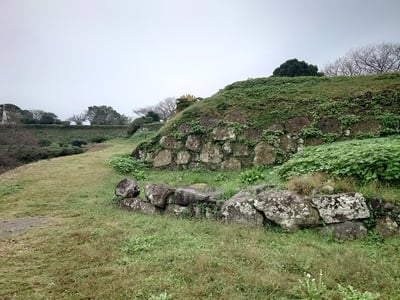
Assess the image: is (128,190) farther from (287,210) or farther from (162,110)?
(162,110)

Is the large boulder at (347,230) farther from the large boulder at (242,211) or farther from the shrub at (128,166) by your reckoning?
the shrub at (128,166)

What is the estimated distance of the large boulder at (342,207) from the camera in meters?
4.45

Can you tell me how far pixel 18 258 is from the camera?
427 centimetres

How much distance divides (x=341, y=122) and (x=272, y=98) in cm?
272

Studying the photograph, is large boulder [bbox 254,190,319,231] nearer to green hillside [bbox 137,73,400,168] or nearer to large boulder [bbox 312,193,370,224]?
large boulder [bbox 312,193,370,224]

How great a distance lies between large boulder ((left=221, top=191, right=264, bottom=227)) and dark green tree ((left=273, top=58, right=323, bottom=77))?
15.9 metres

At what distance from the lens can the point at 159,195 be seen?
6094 millimetres

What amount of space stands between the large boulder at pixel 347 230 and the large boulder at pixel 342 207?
0.08 m

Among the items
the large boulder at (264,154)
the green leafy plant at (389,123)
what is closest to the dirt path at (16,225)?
the large boulder at (264,154)

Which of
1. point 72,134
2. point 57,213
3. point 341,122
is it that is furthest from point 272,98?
point 72,134

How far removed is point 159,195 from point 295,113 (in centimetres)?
590

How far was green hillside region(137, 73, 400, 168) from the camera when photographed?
8844 mm

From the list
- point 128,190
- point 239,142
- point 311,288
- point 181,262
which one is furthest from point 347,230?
point 239,142

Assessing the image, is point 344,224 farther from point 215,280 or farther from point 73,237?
point 73,237
